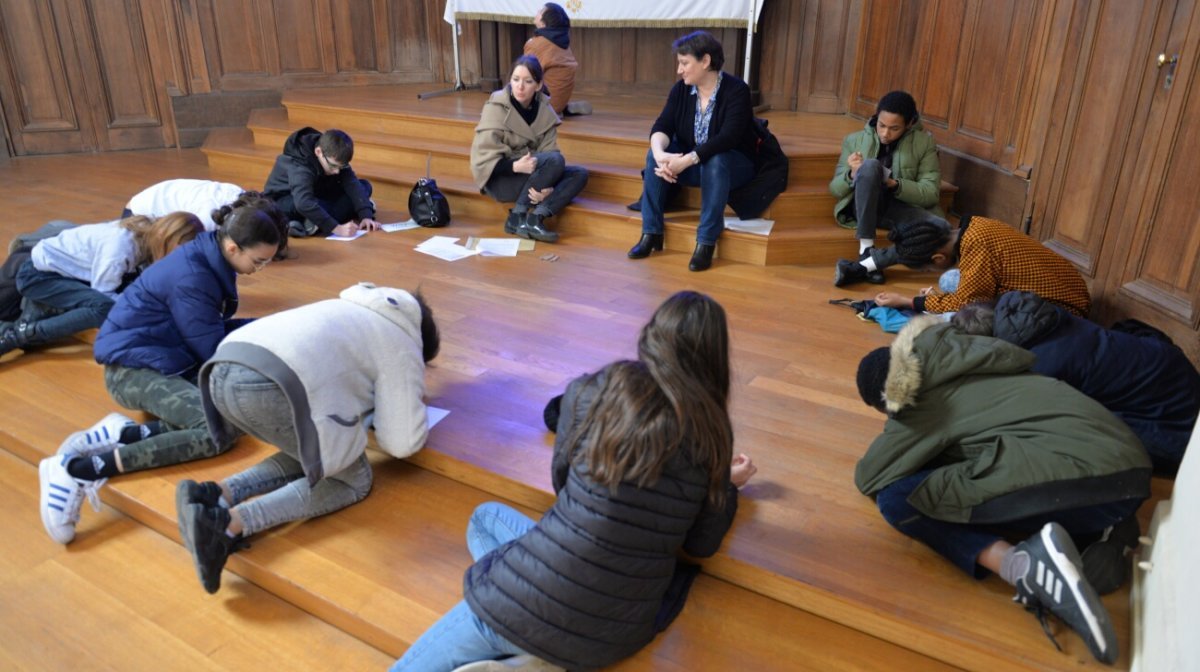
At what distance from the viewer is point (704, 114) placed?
4.36 metres

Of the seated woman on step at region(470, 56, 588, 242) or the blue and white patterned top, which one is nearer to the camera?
the blue and white patterned top

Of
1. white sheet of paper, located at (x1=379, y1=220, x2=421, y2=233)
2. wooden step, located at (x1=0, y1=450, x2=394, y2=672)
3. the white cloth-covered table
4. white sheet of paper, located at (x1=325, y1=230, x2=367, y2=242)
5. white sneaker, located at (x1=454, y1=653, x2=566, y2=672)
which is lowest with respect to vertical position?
wooden step, located at (x1=0, y1=450, x2=394, y2=672)

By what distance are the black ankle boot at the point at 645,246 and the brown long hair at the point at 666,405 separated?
102 inches

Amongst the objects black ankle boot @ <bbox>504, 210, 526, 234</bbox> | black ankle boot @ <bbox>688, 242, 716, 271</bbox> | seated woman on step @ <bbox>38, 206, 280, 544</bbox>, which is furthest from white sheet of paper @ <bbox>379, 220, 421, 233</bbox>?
seated woman on step @ <bbox>38, 206, 280, 544</bbox>

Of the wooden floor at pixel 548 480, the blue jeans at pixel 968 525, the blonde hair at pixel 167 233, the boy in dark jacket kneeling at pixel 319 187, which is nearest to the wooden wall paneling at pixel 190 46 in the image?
the boy in dark jacket kneeling at pixel 319 187

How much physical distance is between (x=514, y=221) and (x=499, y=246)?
25 cm

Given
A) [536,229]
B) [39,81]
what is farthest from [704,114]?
[39,81]

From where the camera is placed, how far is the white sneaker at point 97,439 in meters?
2.55

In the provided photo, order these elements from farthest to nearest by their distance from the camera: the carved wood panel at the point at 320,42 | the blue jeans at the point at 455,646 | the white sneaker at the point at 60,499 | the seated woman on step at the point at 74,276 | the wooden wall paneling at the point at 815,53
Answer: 1. the carved wood panel at the point at 320,42
2. the wooden wall paneling at the point at 815,53
3. the seated woman on step at the point at 74,276
4. the white sneaker at the point at 60,499
5. the blue jeans at the point at 455,646

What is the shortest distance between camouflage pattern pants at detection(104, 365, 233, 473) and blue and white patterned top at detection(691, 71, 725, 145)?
8.96 ft

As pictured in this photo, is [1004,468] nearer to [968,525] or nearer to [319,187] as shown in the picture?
[968,525]

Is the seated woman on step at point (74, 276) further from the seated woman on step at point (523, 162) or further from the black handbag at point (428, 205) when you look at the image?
the seated woman on step at point (523, 162)

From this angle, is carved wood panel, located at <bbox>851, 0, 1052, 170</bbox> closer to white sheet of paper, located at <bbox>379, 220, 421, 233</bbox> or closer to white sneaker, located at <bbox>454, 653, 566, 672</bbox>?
white sheet of paper, located at <bbox>379, 220, 421, 233</bbox>

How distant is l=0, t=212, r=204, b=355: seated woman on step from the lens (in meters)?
3.28
